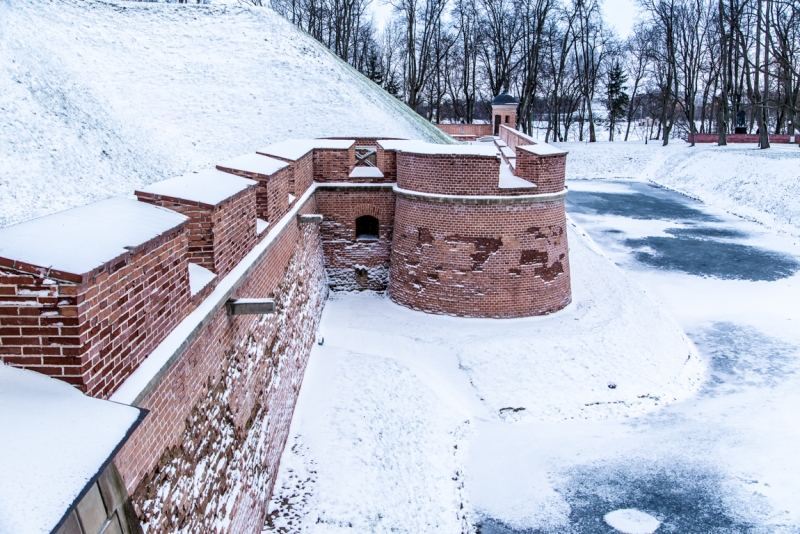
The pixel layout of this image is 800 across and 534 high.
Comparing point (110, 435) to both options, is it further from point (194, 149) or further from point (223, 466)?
point (194, 149)

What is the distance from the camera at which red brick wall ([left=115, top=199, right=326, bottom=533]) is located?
311cm

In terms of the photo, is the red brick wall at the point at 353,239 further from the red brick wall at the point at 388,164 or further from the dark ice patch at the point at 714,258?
the dark ice patch at the point at 714,258

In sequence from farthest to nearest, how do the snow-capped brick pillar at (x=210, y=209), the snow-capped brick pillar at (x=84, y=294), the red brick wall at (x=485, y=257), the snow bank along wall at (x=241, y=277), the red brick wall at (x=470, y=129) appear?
the red brick wall at (x=470, y=129) → the red brick wall at (x=485, y=257) → the snow-capped brick pillar at (x=210, y=209) → the snow bank along wall at (x=241, y=277) → the snow-capped brick pillar at (x=84, y=294)

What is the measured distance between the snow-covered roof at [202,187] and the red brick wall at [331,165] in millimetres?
5545

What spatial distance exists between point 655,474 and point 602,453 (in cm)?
64

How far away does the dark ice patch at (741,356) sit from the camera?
8.90m

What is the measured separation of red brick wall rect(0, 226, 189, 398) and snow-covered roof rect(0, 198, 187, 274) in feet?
0.20

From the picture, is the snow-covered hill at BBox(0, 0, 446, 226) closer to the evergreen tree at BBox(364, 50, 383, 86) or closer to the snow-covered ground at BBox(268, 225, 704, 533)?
the snow-covered ground at BBox(268, 225, 704, 533)

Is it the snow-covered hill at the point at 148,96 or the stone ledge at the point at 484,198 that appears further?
the snow-covered hill at the point at 148,96

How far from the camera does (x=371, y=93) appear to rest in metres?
20.7

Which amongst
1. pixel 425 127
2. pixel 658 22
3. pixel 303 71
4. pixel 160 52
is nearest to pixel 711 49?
pixel 658 22

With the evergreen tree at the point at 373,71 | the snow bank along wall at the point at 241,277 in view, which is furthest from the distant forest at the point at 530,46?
the snow bank along wall at the point at 241,277

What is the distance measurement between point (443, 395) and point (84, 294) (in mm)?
6238

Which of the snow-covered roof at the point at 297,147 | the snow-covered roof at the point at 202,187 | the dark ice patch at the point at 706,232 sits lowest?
the dark ice patch at the point at 706,232
